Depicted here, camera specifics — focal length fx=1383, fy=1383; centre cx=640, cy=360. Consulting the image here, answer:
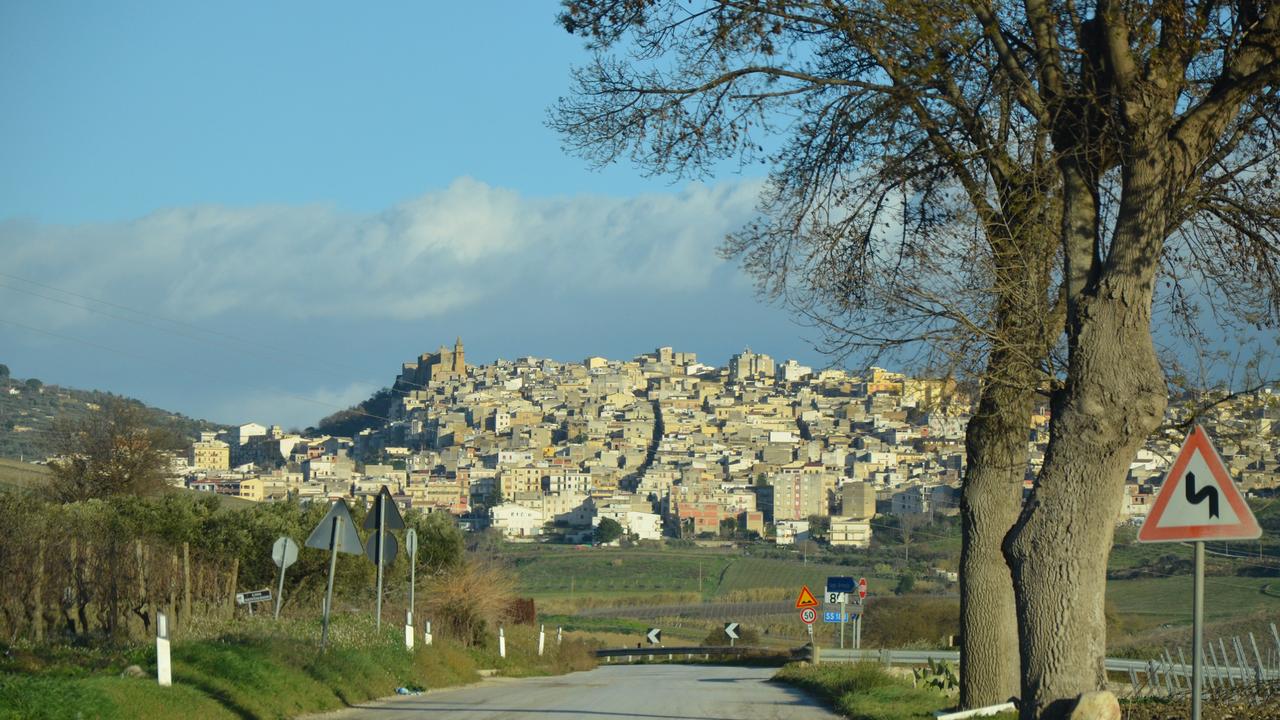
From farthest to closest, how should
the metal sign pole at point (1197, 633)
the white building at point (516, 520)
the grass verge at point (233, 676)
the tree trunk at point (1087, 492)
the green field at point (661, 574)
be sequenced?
the white building at point (516, 520)
the green field at point (661, 574)
the grass verge at point (233, 676)
the tree trunk at point (1087, 492)
the metal sign pole at point (1197, 633)

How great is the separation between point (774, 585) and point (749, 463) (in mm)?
105592

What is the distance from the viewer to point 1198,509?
8.89 m

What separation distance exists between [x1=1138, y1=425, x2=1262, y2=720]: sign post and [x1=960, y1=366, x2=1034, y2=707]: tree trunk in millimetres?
3983

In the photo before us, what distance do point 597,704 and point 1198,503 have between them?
10.3 m

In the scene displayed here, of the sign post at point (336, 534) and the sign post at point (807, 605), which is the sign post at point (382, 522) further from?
the sign post at point (807, 605)

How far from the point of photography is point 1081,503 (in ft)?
33.2

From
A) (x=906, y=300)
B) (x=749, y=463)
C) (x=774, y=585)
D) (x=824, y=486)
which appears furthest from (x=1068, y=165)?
(x=749, y=463)

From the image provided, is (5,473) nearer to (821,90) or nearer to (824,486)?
(821,90)

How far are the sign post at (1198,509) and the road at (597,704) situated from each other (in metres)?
7.66

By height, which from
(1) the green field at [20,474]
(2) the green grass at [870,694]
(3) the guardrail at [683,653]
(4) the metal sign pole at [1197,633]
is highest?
(1) the green field at [20,474]

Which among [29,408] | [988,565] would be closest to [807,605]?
[988,565]

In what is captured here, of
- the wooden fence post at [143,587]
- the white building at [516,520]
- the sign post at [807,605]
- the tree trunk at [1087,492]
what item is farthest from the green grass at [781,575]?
the tree trunk at [1087,492]

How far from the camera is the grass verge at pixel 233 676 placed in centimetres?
1067

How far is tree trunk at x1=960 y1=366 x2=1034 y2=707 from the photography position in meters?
13.2
